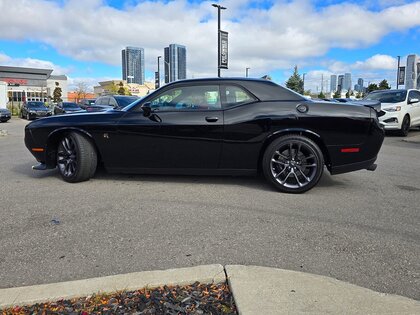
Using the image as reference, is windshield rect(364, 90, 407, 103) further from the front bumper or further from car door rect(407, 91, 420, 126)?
the front bumper

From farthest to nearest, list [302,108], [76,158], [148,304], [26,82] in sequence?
[26,82]
[76,158]
[302,108]
[148,304]

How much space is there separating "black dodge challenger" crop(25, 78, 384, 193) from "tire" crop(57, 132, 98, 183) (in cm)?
1

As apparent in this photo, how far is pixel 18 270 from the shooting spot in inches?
112

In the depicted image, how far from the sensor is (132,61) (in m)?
68.6

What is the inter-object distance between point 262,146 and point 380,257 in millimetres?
2207

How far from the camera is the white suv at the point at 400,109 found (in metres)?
12.4

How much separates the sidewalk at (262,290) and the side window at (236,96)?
2699mm

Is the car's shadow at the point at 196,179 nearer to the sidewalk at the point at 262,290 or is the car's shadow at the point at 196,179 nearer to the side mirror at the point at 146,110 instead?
the side mirror at the point at 146,110

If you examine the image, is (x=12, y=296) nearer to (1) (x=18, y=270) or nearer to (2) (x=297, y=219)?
(1) (x=18, y=270)

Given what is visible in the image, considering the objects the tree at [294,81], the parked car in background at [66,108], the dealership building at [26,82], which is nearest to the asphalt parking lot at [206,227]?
the parked car in background at [66,108]

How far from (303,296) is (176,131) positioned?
10.1 ft

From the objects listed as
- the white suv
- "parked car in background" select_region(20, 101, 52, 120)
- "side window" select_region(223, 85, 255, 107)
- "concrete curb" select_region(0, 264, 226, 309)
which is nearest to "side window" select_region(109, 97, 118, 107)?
"side window" select_region(223, 85, 255, 107)

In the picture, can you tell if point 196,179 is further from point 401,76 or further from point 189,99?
point 401,76

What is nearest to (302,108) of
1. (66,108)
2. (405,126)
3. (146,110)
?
(146,110)
